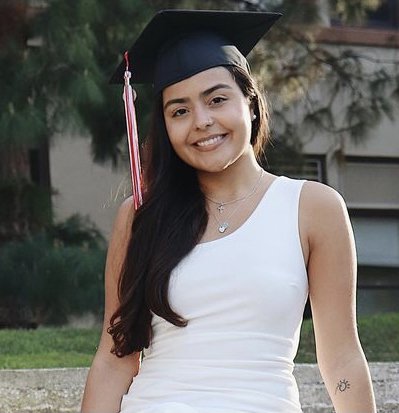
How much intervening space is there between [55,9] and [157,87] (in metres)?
4.24

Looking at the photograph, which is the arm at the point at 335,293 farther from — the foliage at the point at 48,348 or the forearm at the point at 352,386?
the foliage at the point at 48,348

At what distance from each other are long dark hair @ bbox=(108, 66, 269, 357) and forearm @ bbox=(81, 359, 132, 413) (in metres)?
0.04

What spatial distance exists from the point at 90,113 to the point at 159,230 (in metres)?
4.25

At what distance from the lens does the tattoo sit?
2439 mm

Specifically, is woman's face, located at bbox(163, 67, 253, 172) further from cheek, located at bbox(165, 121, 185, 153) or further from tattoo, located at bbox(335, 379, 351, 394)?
tattoo, located at bbox(335, 379, 351, 394)

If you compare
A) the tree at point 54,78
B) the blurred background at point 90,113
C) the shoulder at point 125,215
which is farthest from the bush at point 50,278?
the shoulder at point 125,215

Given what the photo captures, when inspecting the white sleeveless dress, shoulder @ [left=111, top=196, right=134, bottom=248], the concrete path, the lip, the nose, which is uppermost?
the nose

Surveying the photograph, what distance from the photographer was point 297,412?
2.37m

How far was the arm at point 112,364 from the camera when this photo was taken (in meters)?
2.52

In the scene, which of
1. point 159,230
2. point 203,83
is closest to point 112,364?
point 159,230

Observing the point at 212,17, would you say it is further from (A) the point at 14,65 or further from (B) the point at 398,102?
(B) the point at 398,102

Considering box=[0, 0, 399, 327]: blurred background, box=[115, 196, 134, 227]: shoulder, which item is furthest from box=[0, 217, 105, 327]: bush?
box=[115, 196, 134, 227]: shoulder

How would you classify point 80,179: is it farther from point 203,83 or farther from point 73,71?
point 203,83

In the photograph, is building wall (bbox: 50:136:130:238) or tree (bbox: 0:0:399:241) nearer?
tree (bbox: 0:0:399:241)
